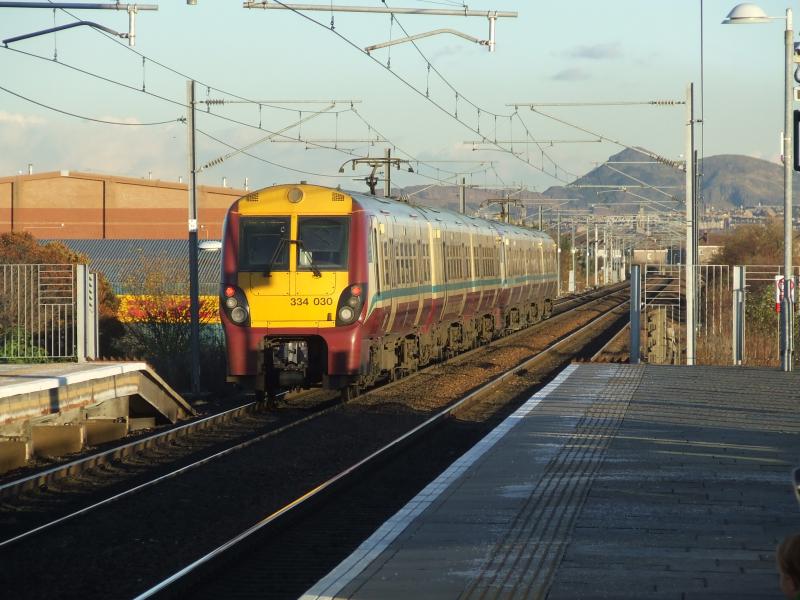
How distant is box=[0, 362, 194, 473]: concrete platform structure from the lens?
1437 cm

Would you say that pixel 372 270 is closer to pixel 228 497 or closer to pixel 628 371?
pixel 628 371

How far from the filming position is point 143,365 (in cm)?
1750

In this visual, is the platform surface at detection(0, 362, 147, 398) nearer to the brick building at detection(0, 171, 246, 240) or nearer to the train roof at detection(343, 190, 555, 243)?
the train roof at detection(343, 190, 555, 243)

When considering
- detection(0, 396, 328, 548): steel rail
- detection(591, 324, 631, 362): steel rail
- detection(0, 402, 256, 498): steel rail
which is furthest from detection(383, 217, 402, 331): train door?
detection(591, 324, 631, 362): steel rail

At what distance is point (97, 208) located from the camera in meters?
67.5

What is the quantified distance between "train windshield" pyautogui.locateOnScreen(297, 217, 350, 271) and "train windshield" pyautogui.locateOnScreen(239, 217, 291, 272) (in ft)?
0.72

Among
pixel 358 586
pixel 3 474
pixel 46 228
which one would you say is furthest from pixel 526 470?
pixel 46 228

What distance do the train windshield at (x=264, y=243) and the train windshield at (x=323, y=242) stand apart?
22 cm

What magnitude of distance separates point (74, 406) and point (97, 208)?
176ft

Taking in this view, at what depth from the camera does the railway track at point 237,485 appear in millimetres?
9352

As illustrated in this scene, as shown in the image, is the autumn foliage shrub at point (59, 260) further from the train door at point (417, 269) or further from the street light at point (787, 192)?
the street light at point (787, 192)

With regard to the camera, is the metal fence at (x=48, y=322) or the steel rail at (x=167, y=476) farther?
the metal fence at (x=48, y=322)

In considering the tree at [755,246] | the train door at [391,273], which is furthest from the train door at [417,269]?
the tree at [755,246]

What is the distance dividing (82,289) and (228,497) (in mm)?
8142
